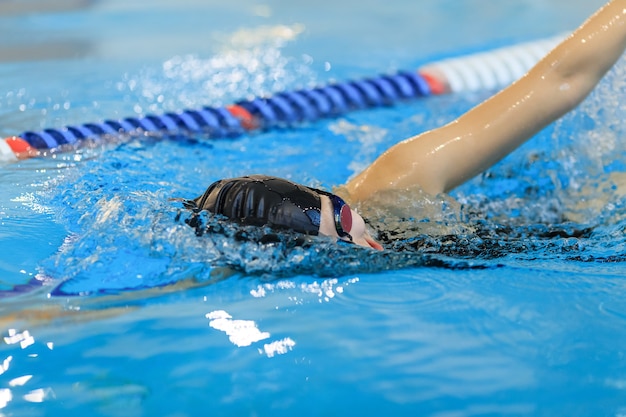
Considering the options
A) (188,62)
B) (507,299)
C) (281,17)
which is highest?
(281,17)

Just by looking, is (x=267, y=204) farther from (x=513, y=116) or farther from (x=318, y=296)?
(x=513, y=116)

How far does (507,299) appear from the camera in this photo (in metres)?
1.70

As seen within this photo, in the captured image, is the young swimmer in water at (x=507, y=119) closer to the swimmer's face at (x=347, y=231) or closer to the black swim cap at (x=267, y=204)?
the swimmer's face at (x=347, y=231)

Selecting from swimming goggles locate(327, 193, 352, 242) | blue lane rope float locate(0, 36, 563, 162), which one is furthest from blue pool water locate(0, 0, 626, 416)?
blue lane rope float locate(0, 36, 563, 162)

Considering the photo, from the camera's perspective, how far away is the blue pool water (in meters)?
1.45

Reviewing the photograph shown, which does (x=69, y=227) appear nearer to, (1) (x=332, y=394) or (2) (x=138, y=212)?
(2) (x=138, y=212)

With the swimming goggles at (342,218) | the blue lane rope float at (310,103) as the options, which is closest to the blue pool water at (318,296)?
the swimming goggles at (342,218)

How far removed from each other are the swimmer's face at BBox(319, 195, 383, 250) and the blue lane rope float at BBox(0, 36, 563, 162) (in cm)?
142

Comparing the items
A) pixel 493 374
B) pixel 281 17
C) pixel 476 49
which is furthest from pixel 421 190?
pixel 281 17

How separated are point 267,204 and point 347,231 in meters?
0.19

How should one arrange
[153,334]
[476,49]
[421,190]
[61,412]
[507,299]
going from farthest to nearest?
1. [476,49]
2. [421,190]
3. [507,299]
4. [153,334]
5. [61,412]

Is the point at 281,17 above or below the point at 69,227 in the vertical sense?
above

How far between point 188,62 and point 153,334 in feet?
9.56

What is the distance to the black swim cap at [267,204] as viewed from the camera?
166cm
